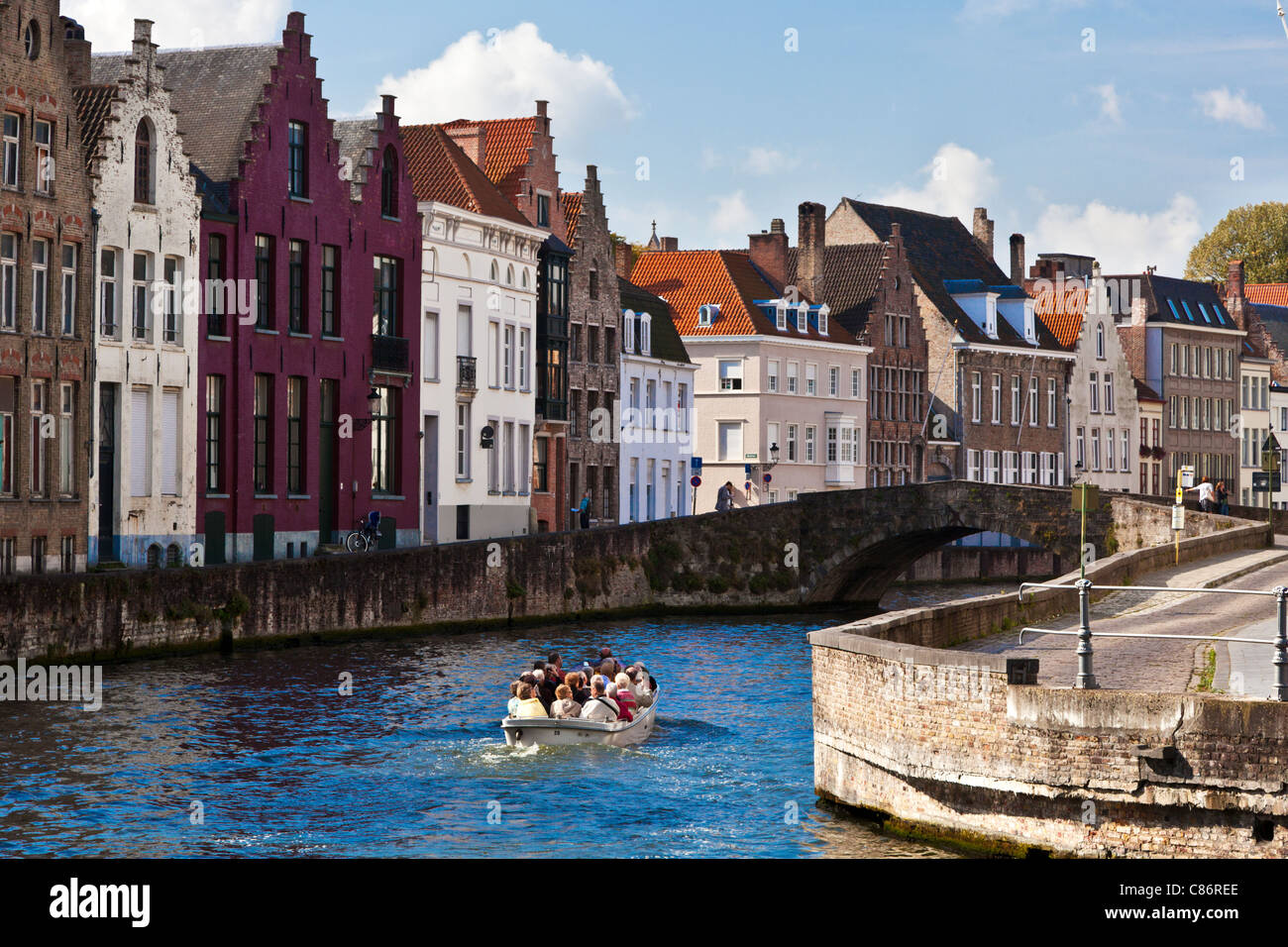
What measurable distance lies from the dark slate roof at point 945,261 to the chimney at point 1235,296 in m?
16.9

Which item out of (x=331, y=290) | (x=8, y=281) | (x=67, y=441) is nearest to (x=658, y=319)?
(x=331, y=290)

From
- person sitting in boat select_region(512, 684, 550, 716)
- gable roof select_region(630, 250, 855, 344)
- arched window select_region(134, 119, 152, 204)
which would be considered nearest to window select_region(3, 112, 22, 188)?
arched window select_region(134, 119, 152, 204)

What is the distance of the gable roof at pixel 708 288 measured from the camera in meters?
82.6

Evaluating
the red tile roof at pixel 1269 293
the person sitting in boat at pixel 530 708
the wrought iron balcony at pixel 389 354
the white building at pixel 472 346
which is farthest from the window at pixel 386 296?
the red tile roof at pixel 1269 293

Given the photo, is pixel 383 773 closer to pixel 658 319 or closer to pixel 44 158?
pixel 44 158

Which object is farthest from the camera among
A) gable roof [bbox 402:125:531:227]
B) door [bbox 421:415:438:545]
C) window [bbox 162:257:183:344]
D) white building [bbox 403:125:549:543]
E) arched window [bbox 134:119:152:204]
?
gable roof [bbox 402:125:531:227]

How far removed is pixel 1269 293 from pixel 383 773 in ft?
339

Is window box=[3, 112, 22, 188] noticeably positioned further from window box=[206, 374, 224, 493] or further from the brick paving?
the brick paving

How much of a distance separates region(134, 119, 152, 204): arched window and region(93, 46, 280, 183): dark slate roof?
3.00 metres

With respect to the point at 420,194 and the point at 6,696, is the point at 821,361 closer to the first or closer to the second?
the point at 420,194

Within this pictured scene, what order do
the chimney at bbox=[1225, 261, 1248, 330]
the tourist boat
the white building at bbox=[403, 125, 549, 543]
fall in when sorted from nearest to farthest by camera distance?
the tourist boat → the white building at bbox=[403, 125, 549, 543] → the chimney at bbox=[1225, 261, 1248, 330]

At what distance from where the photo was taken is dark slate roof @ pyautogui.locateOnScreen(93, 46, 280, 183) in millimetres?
51125

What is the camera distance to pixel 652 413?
76.8 metres
